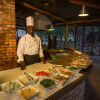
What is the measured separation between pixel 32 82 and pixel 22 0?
3554mm

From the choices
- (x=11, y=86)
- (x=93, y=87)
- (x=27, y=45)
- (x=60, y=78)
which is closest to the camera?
(x=11, y=86)

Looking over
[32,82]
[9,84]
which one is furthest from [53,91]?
[9,84]

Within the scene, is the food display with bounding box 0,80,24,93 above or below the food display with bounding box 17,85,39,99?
above

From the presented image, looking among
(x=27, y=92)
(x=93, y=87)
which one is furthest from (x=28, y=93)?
(x=93, y=87)

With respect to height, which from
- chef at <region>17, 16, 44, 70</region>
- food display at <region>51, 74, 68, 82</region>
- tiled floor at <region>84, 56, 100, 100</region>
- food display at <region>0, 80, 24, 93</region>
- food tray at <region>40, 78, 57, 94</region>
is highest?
chef at <region>17, 16, 44, 70</region>

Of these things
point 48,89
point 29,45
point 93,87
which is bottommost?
point 93,87

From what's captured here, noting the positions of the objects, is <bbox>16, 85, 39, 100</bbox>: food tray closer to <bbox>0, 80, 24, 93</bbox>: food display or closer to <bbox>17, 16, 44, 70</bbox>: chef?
<bbox>0, 80, 24, 93</bbox>: food display

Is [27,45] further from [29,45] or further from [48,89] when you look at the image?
[48,89]

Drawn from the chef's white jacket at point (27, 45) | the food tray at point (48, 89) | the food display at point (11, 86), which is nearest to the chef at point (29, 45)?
the chef's white jacket at point (27, 45)

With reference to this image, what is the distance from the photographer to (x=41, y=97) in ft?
3.98

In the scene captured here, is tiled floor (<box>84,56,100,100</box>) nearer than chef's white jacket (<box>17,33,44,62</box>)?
No

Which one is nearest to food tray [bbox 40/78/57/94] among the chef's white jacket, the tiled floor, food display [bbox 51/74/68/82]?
food display [bbox 51/74/68/82]

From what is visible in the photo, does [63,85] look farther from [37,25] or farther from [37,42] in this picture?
[37,25]

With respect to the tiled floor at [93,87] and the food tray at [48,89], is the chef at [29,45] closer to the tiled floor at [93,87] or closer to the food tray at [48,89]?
the food tray at [48,89]
